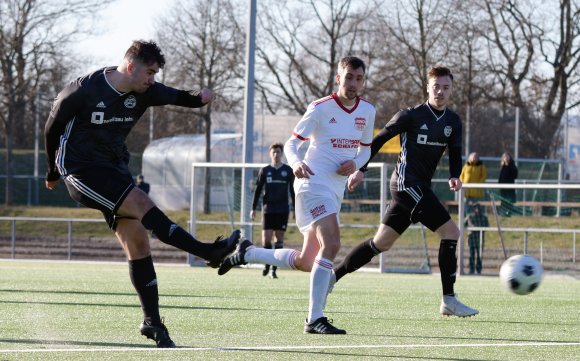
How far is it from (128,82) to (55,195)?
33.8 metres

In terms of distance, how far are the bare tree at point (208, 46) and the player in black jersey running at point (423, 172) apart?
1001 inches

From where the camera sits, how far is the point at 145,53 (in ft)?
24.6

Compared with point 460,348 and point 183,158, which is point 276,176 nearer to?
point 460,348

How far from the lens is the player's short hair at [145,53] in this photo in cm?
749

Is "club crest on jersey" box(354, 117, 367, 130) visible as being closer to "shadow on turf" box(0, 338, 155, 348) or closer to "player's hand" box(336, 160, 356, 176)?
"player's hand" box(336, 160, 356, 176)

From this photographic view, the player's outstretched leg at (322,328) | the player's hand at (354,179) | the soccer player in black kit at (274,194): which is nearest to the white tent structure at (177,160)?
the soccer player in black kit at (274,194)

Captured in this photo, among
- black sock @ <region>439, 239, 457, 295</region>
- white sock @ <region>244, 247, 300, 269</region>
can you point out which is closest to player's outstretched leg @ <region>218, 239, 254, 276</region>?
white sock @ <region>244, 247, 300, 269</region>

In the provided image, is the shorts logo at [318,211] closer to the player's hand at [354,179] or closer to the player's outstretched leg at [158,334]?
the player's hand at [354,179]

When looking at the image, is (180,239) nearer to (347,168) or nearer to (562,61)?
(347,168)

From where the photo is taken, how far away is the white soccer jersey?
9008mm

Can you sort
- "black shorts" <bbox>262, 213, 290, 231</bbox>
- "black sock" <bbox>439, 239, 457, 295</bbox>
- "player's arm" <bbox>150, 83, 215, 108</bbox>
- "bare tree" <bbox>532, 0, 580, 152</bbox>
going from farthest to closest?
"bare tree" <bbox>532, 0, 580, 152</bbox>
"black shorts" <bbox>262, 213, 290, 231</bbox>
"black sock" <bbox>439, 239, 457, 295</bbox>
"player's arm" <bbox>150, 83, 215, 108</bbox>

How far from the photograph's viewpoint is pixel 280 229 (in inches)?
743

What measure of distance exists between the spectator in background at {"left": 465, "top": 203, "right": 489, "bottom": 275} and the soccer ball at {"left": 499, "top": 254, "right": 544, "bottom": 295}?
11339 millimetres

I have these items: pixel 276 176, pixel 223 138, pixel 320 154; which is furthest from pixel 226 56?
pixel 320 154
